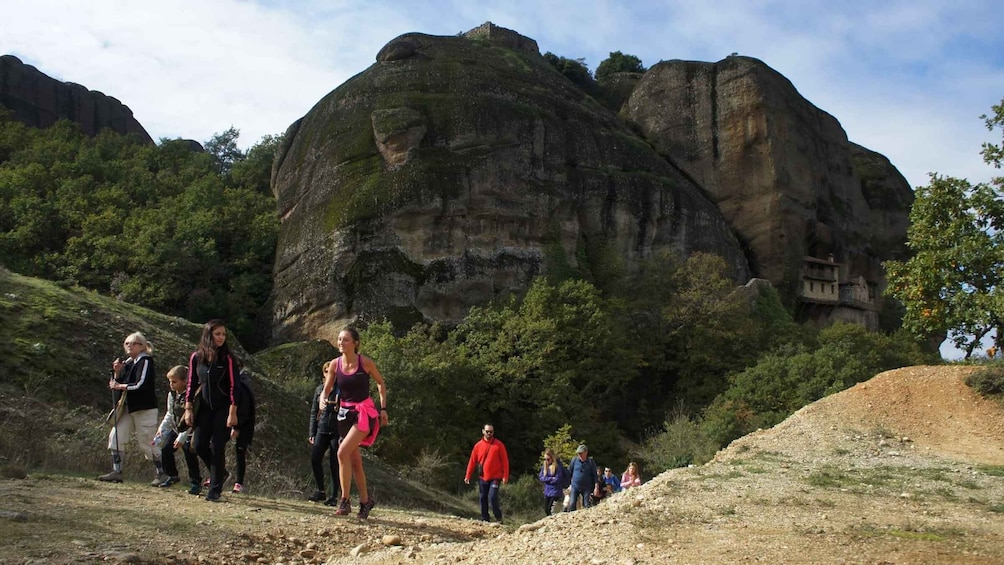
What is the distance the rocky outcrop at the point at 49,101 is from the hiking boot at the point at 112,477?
62249 millimetres

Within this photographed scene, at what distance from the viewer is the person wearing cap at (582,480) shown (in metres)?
14.7

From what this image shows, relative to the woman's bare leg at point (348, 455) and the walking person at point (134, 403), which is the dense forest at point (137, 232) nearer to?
the walking person at point (134, 403)

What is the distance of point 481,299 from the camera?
42125mm

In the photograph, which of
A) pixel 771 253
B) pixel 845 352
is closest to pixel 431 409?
pixel 845 352

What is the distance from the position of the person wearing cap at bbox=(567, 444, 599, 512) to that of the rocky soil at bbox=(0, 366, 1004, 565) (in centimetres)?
227

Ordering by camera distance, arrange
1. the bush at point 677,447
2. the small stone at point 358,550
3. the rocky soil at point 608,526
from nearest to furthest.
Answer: the rocky soil at point 608,526, the small stone at point 358,550, the bush at point 677,447

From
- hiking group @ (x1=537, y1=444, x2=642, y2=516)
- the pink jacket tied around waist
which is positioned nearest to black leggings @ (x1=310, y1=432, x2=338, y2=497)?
the pink jacket tied around waist

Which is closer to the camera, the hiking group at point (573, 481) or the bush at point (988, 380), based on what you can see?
the hiking group at point (573, 481)

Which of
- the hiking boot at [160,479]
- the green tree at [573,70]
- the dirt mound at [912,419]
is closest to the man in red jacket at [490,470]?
the dirt mound at [912,419]

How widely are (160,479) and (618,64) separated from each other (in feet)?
238

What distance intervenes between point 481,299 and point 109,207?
19.1m

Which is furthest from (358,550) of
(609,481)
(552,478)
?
(609,481)

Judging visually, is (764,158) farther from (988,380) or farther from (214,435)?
(214,435)

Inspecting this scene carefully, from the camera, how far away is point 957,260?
1708cm
